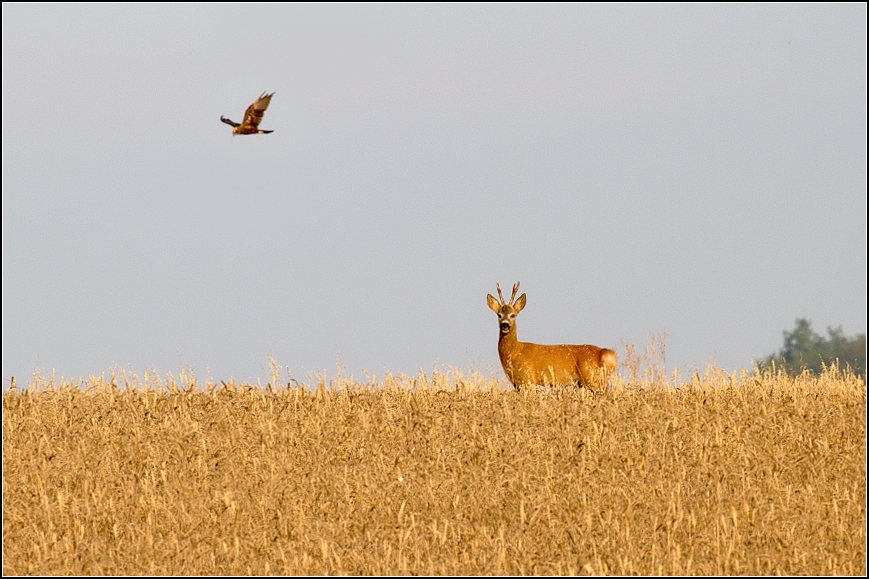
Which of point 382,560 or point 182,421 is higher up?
point 182,421

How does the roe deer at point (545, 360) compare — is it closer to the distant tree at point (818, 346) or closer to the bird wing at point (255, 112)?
the bird wing at point (255, 112)

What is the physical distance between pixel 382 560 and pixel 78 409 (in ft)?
19.0

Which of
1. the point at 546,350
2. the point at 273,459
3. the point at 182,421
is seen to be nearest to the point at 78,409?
the point at 182,421

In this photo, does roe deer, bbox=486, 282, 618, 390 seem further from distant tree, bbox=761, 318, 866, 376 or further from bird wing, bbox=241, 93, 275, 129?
distant tree, bbox=761, 318, 866, 376

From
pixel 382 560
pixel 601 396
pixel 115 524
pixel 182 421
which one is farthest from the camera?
pixel 601 396

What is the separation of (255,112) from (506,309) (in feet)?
16.2

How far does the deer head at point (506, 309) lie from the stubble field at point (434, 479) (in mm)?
2203

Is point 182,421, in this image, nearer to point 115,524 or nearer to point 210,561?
point 115,524

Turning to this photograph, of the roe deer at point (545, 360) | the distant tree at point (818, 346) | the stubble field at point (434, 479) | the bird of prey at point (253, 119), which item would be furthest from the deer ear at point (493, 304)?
the distant tree at point (818, 346)

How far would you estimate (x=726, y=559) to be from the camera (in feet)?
32.2

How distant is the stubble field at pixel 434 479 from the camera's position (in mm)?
10055

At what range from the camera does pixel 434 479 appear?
469 inches

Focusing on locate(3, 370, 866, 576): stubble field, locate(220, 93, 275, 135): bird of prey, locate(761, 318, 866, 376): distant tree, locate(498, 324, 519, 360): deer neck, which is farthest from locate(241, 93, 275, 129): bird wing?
locate(761, 318, 866, 376): distant tree

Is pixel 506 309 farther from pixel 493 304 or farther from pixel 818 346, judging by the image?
pixel 818 346
